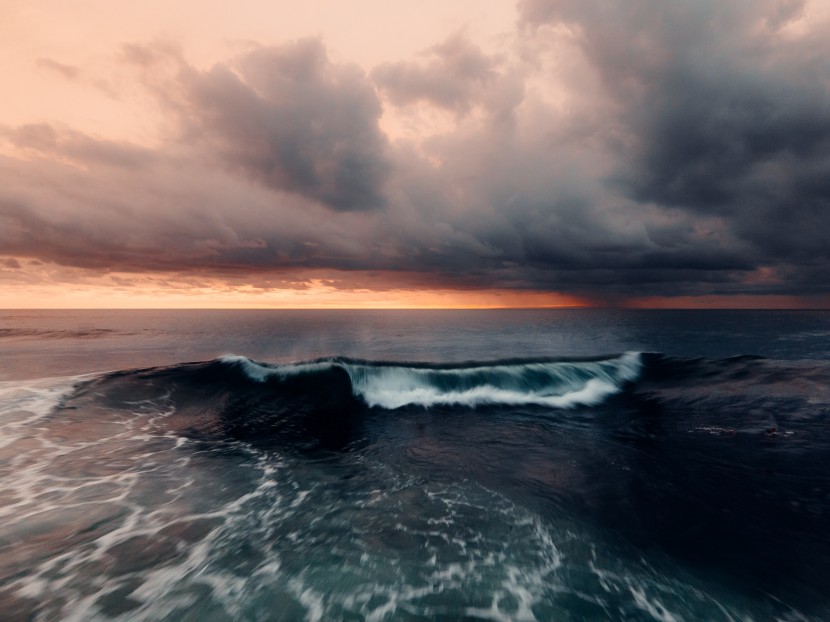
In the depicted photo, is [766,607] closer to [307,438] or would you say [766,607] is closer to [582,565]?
[582,565]

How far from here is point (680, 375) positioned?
2612 cm

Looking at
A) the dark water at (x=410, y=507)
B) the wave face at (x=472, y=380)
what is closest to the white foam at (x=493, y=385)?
the wave face at (x=472, y=380)

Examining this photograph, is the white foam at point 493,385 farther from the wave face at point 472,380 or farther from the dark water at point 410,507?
the dark water at point 410,507

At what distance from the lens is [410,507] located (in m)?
9.51

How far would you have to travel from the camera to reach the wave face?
68.1 ft

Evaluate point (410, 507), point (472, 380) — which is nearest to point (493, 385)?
point (472, 380)

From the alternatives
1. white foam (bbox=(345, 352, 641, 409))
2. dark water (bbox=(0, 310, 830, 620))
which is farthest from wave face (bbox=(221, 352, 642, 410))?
dark water (bbox=(0, 310, 830, 620))

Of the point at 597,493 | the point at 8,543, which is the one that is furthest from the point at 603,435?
the point at 8,543

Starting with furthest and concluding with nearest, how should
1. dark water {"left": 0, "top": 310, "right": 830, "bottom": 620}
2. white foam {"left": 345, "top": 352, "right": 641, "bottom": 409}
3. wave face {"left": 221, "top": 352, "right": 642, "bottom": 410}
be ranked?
wave face {"left": 221, "top": 352, "right": 642, "bottom": 410}
white foam {"left": 345, "top": 352, "right": 641, "bottom": 409}
dark water {"left": 0, "top": 310, "right": 830, "bottom": 620}

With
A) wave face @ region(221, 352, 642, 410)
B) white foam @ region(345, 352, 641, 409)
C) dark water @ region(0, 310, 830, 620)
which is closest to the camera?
dark water @ region(0, 310, 830, 620)

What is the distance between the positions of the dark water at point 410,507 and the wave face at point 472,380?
2.52ft

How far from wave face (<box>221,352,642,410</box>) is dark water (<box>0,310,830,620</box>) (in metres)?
0.77

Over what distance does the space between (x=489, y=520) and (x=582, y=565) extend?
7.18 feet

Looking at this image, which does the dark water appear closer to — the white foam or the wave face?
the white foam
